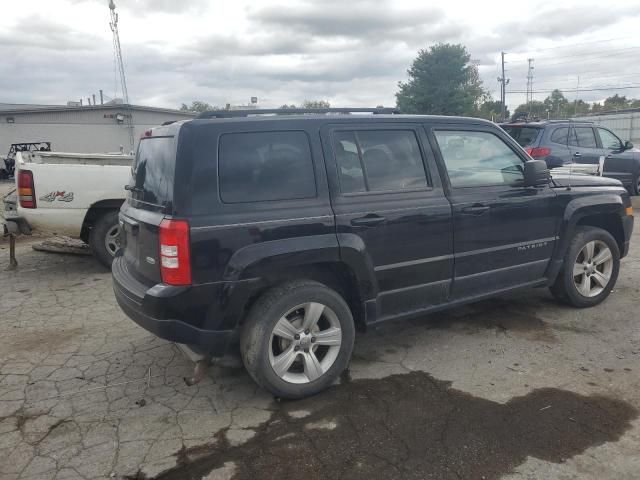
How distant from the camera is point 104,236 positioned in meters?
6.57

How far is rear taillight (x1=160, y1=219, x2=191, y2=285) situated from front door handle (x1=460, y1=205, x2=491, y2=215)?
7.02 feet

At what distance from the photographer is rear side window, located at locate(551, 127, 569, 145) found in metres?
9.95

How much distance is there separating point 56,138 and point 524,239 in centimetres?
3123

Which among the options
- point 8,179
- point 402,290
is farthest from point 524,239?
point 8,179

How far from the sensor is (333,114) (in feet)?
12.2

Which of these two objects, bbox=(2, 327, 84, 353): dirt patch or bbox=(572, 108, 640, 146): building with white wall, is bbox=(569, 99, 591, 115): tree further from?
bbox=(2, 327, 84, 353): dirt patch

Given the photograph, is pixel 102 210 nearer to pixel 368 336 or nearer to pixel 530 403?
pixel 368 336

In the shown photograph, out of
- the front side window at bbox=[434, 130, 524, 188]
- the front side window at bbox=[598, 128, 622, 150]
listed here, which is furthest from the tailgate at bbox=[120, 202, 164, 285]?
the front side window at bbox=[598, 128, 622, 150]

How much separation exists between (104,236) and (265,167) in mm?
4101

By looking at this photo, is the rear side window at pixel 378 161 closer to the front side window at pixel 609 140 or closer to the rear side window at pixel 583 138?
the rear side window at pixel 583 138

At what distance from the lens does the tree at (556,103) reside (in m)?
72.3

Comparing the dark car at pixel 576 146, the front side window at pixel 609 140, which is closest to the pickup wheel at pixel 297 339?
the dark car at pixel 576 146

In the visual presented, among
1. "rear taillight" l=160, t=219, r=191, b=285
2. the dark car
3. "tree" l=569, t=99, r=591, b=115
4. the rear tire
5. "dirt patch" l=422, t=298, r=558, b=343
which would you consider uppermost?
"tree" l=569, t=99, r=591, b=115

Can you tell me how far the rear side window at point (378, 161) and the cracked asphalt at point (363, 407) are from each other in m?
1.37
